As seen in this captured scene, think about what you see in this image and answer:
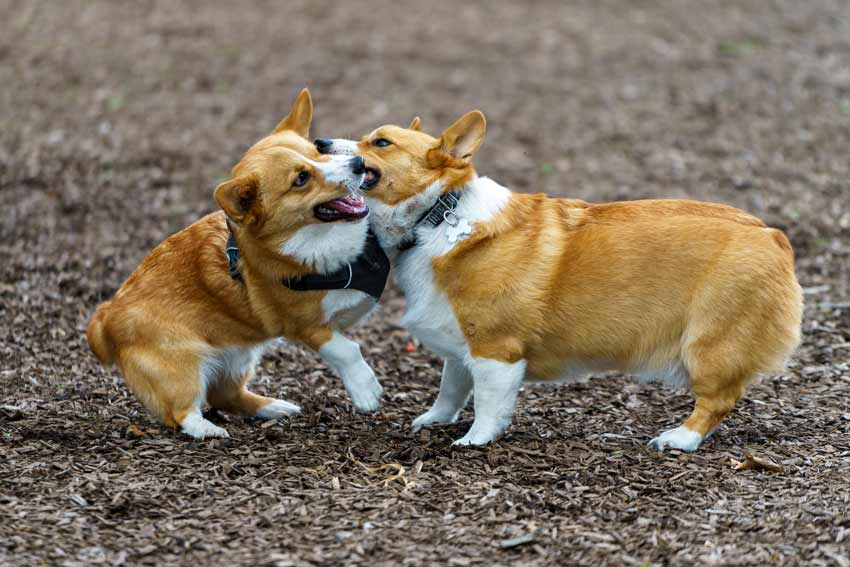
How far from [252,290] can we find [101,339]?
0.89 m

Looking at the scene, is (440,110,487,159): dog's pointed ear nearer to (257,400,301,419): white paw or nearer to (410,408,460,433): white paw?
(410,408,460,433): white paw

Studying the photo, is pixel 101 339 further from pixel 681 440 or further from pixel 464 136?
pixel 681 440

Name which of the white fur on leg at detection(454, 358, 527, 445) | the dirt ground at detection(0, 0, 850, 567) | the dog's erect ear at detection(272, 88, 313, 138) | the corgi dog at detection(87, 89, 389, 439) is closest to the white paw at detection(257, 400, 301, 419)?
the dirt ground at detection(0, 0, 850, 567)

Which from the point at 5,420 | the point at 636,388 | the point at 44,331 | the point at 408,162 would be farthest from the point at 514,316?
the point at 44,331

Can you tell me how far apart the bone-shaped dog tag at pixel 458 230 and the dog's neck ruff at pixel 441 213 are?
2cm

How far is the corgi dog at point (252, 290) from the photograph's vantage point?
17.0ft

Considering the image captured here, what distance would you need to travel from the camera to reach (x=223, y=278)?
546 cm

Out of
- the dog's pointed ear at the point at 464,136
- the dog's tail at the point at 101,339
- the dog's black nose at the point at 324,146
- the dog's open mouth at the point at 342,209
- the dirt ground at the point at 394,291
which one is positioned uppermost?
the dog's pointed ear at the point at 464,136

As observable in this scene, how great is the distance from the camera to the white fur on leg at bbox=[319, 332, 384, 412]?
5285 millimetres

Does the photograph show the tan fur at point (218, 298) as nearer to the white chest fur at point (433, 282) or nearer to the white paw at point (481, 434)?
the white chest fur at point (433, 282)

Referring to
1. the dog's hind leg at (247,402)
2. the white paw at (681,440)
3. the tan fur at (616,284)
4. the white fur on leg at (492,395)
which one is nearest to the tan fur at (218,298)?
the dog's hind leg at (247,402)

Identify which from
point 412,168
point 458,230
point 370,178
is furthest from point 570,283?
point 370,178

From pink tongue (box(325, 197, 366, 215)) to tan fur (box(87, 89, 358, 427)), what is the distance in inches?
2.4

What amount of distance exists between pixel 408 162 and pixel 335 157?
1.19 ft
